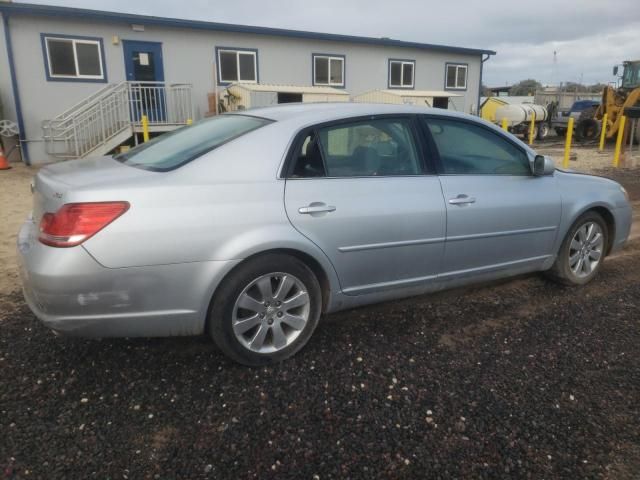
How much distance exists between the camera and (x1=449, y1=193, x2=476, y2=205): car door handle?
3443mm

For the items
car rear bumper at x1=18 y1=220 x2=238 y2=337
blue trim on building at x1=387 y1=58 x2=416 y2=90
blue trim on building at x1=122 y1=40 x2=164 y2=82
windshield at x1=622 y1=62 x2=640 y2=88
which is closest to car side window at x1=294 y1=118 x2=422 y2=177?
car rear bumper at x1=18 y1=220 x2=238 y2=337

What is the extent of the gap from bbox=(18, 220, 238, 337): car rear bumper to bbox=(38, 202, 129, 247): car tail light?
49 millimetres

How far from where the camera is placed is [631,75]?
1911 centimetres

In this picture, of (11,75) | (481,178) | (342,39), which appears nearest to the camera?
(481,178)

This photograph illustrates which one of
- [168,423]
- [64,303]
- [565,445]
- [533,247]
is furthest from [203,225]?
[533,247]

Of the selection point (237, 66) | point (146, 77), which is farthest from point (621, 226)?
point (237, 66)

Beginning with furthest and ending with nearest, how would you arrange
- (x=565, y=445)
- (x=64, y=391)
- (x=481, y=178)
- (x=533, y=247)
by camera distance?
(x=533, y=247) < (x=481, y=178) < (x=64, y=391) < (x=565, y=445)

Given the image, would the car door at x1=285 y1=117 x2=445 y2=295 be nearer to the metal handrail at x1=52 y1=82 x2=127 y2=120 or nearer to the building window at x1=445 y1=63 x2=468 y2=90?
the metal handrail at x1=52 y1=82 x2=127 y2=120

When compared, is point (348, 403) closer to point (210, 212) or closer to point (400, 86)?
point (210, 212)

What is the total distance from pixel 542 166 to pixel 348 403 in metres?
2.38

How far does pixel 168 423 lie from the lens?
247cm

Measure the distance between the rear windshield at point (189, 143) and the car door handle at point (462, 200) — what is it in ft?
4.40

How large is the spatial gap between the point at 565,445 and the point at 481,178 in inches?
74.9

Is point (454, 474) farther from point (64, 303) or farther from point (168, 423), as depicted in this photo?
point (64, 303)
